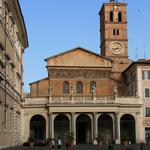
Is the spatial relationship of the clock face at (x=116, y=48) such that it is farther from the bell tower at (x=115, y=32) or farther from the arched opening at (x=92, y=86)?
the arched opening at (x=92, y=86)

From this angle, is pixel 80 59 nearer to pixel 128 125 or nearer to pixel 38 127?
pixel 128 125

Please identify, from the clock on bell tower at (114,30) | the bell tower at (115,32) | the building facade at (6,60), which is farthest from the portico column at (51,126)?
the clock on bell tower at (114,30)

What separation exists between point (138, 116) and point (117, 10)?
116 ft

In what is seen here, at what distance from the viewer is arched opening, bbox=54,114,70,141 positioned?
64.0 metres

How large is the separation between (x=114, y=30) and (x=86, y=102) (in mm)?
32900

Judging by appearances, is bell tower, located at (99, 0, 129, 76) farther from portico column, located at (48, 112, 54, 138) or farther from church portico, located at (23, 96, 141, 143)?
portico column, located at (48, 112, 54, 138)

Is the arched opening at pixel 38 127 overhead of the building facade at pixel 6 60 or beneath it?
beneath

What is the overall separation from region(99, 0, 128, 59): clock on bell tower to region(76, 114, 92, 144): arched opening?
2555 centimetres

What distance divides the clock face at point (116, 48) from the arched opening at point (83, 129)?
87.5 feet

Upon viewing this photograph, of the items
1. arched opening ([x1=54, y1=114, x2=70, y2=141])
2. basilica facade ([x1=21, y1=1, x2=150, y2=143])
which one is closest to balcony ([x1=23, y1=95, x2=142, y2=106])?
basilica facade ([x1=21, y1=1, x2=150, y2=143])

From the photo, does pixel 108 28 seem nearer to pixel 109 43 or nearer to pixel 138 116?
pixel 109 43

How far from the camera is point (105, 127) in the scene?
6556 cm

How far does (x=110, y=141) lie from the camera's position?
210ft

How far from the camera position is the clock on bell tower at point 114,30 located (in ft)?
293
